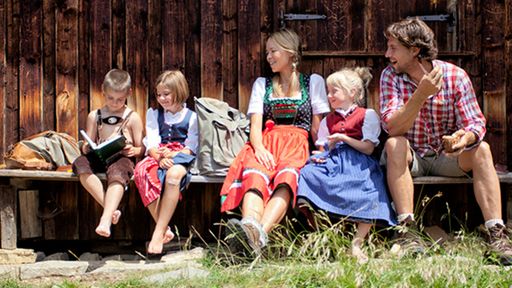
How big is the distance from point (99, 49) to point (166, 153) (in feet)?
4.00

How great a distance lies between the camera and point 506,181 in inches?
248

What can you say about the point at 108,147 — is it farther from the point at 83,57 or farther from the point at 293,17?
the point at 293,17

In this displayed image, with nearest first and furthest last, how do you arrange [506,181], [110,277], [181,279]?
[181,279] < [110,277] < [506,181]

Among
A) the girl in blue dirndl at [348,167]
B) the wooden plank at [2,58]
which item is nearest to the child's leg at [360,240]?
the girl in blue dirndl at [348,167]

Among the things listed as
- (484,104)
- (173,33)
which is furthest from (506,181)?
(173,33)

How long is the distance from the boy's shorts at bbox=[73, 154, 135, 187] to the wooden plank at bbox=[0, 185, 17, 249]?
0.59m

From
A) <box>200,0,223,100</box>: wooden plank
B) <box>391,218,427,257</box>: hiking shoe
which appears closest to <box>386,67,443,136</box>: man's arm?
<box>391,218,427,257</box>: hiking shoe

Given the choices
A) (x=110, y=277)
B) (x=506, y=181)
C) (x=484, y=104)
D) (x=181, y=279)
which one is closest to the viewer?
(x=181, y=279)

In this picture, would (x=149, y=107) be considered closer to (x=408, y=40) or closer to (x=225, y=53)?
(x=225, y=53)

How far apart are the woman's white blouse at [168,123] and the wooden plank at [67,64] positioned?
0.72m

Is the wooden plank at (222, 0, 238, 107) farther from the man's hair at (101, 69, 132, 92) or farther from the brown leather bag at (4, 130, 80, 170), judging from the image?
the brown leather bag at (4, 130, 80, 170)

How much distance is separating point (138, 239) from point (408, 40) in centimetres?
282

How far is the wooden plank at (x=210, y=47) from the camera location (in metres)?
6.94

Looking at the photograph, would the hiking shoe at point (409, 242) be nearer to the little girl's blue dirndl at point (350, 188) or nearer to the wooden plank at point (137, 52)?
the little girl's blue dirndl at point (350, 188)
